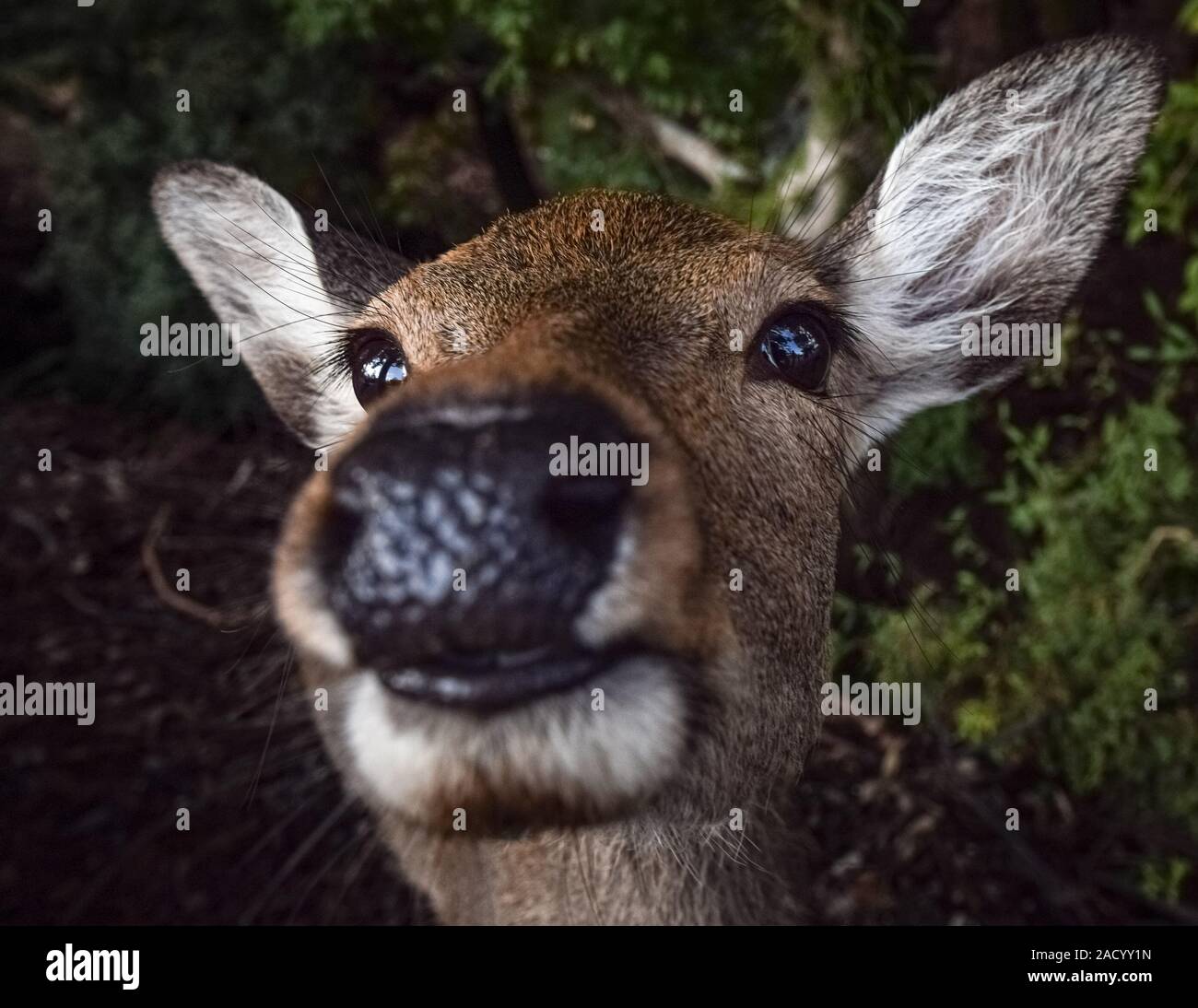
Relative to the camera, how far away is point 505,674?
155cm

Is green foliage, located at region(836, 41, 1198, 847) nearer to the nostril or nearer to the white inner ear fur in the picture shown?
the white inner ear fur

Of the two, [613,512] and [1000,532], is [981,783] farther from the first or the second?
[613,512]

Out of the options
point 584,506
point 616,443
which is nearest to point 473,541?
point 584,506

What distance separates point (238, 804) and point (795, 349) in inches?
145

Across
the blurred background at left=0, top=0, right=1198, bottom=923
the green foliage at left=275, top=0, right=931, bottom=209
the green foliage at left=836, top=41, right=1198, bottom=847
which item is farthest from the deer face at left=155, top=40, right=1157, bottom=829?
the green foliage at left=836, top=41, right=1198, bottom=847

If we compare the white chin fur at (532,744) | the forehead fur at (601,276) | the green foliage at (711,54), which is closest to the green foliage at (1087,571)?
the green foliage at (711,54)

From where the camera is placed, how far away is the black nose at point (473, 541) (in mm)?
1479

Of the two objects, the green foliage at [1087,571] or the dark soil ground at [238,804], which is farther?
the dark soil ground at [238,804]

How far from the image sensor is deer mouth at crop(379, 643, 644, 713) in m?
1.54

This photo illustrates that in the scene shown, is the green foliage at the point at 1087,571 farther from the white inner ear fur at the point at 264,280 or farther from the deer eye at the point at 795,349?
the white inner ear fur at the point at 264,280

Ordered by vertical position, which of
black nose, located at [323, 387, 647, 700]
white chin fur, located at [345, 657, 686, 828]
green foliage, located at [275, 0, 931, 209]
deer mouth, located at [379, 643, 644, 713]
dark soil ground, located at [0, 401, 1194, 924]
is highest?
green foliage, located at [275, 0, 931, 209]

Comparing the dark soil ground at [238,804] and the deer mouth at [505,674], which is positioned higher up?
the deer mouth at [505,674]

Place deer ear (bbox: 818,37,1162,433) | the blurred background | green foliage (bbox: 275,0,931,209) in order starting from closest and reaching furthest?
deer ear (bbox: 818,37,1162,433), green foliage (bbox: 275,0,931,209), the blurred background

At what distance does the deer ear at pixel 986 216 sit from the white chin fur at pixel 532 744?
1.45 meters
